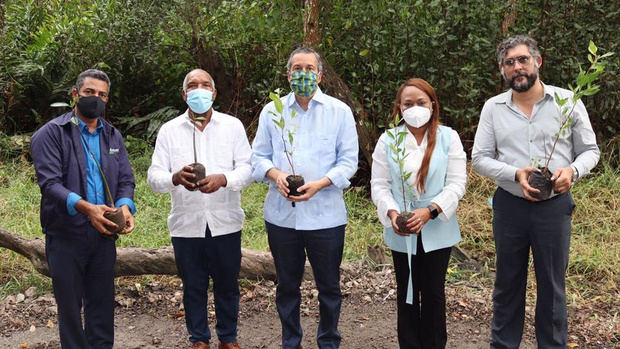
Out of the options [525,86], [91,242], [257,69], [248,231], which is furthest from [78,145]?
[257,69]

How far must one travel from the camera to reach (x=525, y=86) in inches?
150

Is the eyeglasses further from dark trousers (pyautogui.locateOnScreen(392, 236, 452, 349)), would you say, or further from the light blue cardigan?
dark trousers (pyautogui.locateOnScreen(392, 236, 452, 349))

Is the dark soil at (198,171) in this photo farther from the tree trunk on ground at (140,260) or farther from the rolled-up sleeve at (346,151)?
the tree trunk on ground at (140,260)

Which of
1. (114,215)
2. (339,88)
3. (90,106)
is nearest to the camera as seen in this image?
(114,215)

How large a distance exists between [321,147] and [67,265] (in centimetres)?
163

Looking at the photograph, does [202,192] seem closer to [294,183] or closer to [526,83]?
[294,183]

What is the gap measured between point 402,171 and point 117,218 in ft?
5.36

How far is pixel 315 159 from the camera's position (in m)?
4.11

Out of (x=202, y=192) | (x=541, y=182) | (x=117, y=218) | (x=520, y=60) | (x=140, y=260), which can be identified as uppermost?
(x=520, y=60)

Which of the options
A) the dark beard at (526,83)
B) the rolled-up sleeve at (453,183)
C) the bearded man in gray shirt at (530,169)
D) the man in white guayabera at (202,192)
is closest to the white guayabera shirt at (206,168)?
the man in white guayabera at (202,192)

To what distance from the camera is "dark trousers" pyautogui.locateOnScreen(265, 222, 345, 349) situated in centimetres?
413

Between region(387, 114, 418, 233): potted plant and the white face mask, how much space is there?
0.21 ft

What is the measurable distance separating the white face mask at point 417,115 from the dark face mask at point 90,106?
5.86 ft

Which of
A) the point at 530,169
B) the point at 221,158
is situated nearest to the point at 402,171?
the point at 530,169
